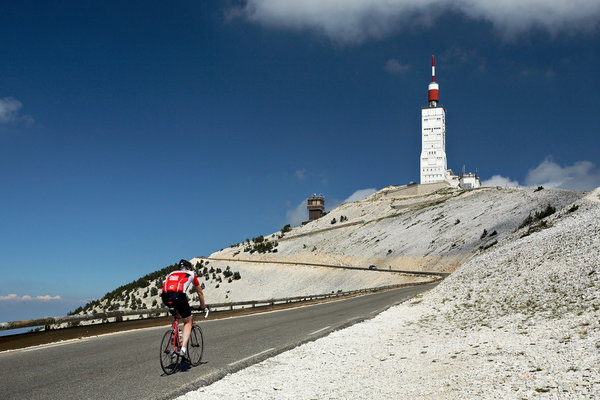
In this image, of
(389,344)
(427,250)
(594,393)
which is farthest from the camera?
(427,250)

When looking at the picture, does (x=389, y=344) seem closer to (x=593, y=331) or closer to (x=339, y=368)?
(x=339, y=368)

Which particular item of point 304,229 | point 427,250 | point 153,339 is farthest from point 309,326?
point 304,229

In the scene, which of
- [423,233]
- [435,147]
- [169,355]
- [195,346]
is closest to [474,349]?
[195,346]

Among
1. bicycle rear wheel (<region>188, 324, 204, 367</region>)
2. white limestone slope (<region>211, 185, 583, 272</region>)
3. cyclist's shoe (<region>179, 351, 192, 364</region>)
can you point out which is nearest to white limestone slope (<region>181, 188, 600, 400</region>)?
cyclist's shoe (<region>179, 351, 192, 364</region>)

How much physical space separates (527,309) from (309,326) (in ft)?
25.8

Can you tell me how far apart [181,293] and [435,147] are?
170 metres

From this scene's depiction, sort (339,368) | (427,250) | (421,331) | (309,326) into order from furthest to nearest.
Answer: (427,250) → (309,326) → (421,331) → (339,368)

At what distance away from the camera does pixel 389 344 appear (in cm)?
1442

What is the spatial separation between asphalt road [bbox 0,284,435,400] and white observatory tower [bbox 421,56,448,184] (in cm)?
15652

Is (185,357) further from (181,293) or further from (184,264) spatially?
(184,264)

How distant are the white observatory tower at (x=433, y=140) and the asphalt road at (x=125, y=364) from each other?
15652cm

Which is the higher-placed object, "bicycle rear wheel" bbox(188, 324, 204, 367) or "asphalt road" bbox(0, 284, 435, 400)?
"bicycle rear wheel" bbox(188, 324, 204, 367)

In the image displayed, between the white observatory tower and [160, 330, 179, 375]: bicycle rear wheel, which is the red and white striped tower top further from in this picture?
→ [160, 330, 179, 375]: bicycle rear wheel

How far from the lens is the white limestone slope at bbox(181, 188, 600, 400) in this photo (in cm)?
881
